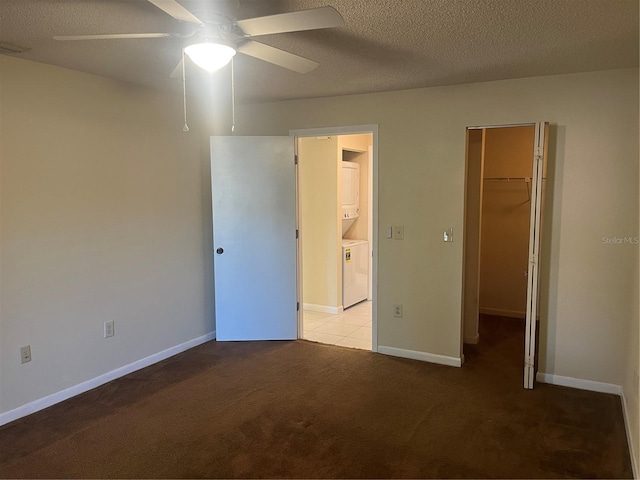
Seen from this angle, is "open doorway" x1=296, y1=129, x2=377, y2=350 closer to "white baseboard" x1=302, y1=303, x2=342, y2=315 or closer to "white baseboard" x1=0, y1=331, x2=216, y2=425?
"white baseboard" x1=302, y1=303, x2=342, y2=315

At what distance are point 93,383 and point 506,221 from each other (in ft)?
14.7

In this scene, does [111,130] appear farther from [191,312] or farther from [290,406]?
[290,406]

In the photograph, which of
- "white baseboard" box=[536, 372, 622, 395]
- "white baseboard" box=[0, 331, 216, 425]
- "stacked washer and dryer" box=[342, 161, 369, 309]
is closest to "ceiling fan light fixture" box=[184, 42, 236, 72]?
"white baseboard" box=[0, 331, 216, 425]

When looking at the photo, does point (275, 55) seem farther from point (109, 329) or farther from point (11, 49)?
point (109, 329)

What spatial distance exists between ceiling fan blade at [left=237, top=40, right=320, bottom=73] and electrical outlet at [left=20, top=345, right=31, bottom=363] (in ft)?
7.73

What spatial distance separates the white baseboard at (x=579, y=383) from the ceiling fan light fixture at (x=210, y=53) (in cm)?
312

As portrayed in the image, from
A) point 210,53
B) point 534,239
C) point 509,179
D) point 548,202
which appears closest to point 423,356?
point 534,239

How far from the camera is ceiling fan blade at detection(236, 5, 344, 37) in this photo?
1722 mm

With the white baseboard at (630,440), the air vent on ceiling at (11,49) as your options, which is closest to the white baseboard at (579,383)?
the white baseboard at (630,440)

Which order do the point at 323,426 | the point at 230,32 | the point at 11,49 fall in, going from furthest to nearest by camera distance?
the point at 323,426, the point at 11,49, the point at 230,32

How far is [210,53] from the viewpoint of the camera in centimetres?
208

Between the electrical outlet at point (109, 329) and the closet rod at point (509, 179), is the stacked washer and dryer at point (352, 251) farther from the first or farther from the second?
the electrical outlet at point (109, 329)

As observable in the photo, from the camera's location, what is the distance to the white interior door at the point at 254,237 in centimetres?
432

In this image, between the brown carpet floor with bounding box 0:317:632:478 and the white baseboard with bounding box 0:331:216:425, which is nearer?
the brown carpet floor with bounding box 0:317:632:478
